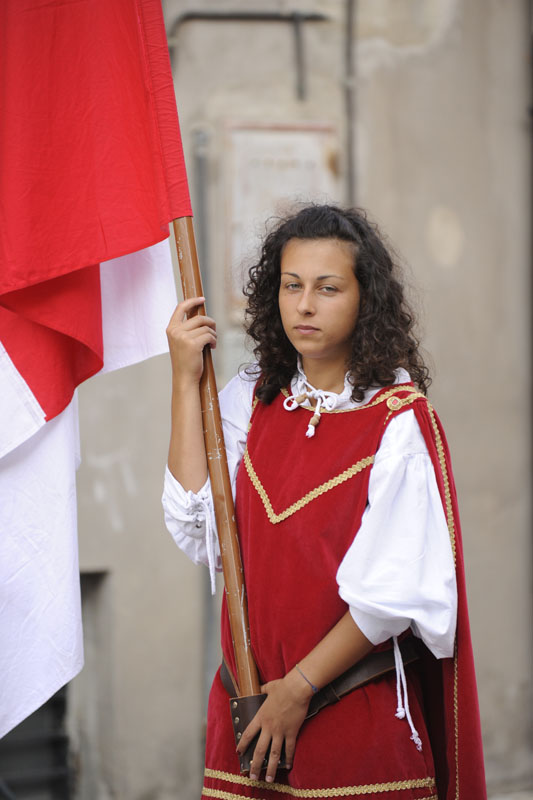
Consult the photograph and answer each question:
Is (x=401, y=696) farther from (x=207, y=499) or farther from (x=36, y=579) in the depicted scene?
(x=36, y=579)

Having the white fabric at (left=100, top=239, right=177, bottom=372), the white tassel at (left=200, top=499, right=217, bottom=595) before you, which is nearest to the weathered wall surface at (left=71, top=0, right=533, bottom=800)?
the white fabric at (left=100, top=239, right=177, bottom=372)

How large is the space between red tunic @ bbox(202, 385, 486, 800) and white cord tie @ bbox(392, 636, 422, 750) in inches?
0.5

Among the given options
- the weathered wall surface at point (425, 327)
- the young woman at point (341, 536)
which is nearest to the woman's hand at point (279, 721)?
the young woman at point (341, 536)

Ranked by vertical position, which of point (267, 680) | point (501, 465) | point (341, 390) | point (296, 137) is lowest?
point (501, 465)

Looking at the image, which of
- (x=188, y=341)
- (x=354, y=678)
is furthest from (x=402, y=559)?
(x=188, y=341)

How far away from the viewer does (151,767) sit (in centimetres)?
409

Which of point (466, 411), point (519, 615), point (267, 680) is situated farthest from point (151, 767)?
point (267, 680)

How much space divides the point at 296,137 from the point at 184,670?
87.4 inches

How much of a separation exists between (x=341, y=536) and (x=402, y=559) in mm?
137

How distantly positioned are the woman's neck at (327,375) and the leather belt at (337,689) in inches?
20.5

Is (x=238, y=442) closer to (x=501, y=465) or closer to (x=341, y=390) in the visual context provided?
(x=341, y=390)

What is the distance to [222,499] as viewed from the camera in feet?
6.81

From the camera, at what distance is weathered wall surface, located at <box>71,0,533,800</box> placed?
13.4ft

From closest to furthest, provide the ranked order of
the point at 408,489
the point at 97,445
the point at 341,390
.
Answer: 1. the point at 408,489
2. the point at 341,390
3. the point at 97,445
